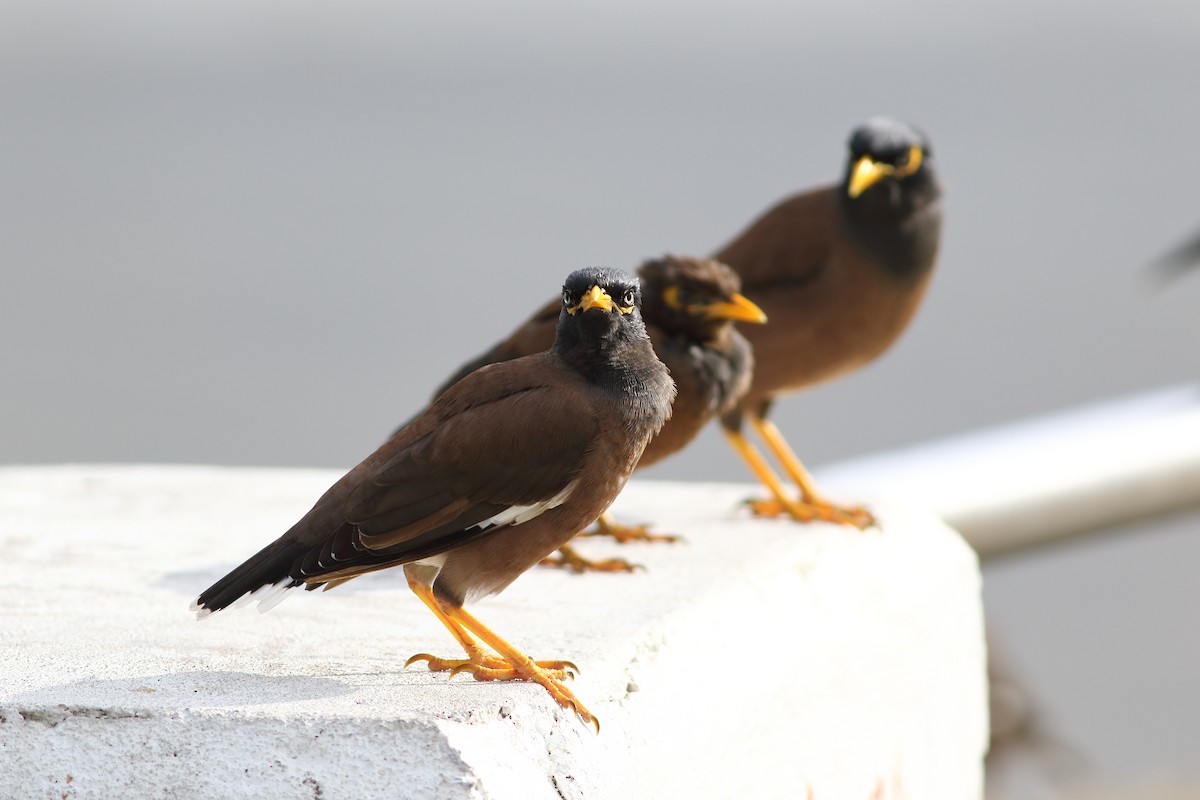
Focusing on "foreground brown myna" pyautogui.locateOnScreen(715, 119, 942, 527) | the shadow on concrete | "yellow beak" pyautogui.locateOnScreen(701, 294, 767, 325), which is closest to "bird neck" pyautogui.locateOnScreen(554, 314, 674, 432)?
the shadow on concrete

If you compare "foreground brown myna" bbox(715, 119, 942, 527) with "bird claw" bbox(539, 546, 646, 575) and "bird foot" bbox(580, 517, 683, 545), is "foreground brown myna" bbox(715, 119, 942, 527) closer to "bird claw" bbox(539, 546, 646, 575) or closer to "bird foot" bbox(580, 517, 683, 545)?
"bird foot" bbox(580, 517, 683, 545)

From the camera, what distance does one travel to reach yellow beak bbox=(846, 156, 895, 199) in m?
4.34

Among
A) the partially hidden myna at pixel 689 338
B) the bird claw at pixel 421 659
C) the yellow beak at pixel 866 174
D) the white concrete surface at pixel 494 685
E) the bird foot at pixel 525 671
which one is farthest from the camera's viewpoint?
the yellow beak at pixel 866 174

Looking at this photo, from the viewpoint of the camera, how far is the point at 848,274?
14.6 ft

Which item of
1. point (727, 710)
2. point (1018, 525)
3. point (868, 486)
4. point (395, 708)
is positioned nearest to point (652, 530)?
point (868, 486)

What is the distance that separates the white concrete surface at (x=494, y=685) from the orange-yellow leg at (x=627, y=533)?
70mm

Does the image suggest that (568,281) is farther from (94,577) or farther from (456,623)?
(94,577)

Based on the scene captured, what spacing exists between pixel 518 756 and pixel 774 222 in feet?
9.00

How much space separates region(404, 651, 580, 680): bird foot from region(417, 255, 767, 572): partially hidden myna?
3.20 ft

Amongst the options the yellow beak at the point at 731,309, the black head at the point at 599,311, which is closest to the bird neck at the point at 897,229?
the yellow beak at the point at 731,309

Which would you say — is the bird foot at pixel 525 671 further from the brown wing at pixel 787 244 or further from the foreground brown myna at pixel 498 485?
the brown wing at pixel 787 244

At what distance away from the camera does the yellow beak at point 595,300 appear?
2.38 m

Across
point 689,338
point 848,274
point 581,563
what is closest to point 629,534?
point 581,563

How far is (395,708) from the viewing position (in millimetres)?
2217
